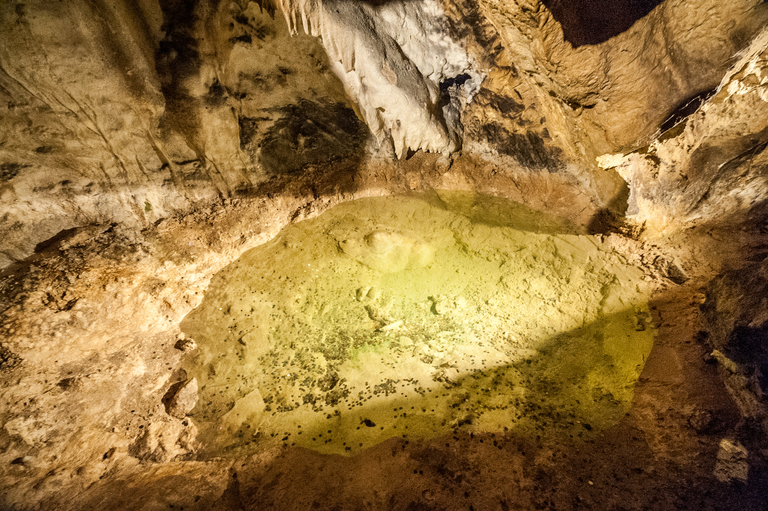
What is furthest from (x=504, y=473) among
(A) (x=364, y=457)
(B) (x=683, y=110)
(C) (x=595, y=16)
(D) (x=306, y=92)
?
(C) (x=595, y=16)

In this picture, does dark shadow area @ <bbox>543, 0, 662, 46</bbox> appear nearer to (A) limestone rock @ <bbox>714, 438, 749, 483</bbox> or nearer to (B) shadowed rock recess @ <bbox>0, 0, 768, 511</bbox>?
(B) shadowed rock recess @ <bbox>0, 0, 768, 511</bbox>

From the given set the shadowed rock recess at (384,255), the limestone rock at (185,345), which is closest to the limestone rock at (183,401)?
the shadowed rock recess at (384,255)

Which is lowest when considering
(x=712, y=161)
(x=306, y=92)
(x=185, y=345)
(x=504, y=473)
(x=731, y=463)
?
(x=504, y=473)

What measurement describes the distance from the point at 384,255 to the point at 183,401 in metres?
2.32

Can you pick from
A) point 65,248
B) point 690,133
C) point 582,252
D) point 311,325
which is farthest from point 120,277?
point 690,133

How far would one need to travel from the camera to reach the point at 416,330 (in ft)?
10.9

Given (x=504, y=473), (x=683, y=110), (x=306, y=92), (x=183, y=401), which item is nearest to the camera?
(x=504, y=473)

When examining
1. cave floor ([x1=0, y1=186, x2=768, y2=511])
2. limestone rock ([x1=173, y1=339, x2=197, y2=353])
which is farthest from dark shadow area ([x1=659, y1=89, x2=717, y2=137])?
limestone rock ([x1=173, y1=339, x2=197, y2=353])

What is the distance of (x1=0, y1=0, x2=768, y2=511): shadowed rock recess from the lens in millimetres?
2227

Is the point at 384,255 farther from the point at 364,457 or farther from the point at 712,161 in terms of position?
the point at 712,161

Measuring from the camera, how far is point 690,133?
2967 mm

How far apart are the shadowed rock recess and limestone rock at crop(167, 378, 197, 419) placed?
23mm

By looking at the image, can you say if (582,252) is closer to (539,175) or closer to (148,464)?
(539,175)

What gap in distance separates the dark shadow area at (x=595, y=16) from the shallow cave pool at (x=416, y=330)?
1768 mm
